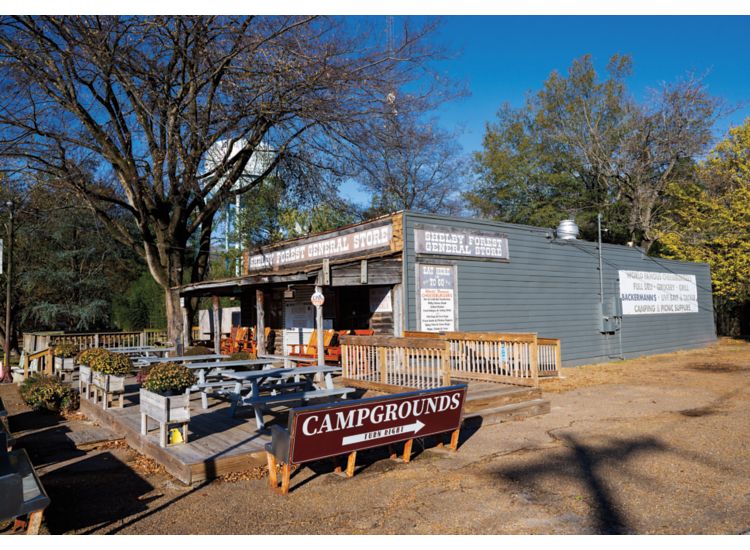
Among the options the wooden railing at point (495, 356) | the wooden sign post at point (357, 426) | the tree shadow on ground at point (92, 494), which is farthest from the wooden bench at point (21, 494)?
the wooden railing at point (495, 356)

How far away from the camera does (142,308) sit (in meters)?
26.6

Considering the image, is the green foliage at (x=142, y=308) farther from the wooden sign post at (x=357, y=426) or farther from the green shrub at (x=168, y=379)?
the wooden sign post at (x=357, y=426)

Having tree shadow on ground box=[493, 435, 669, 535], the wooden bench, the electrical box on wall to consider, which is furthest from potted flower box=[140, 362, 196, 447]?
the electrical box on wall

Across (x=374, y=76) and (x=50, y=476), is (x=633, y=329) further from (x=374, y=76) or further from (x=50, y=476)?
(x=50, y=476)

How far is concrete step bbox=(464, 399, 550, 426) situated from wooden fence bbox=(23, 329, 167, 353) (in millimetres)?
11649

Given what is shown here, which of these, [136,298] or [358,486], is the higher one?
[136,298]

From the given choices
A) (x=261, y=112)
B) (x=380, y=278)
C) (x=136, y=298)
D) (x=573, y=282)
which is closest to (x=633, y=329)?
(x=573, y=282)

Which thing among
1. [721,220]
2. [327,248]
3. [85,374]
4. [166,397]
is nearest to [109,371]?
[85,374]

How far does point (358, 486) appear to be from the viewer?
538 centimetres

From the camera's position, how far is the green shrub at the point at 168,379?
21.1ft

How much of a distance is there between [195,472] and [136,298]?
2318cm

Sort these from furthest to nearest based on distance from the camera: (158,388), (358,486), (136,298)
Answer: (136,298), (158,388), (358,486)

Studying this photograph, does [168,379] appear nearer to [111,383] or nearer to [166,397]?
[166,397]

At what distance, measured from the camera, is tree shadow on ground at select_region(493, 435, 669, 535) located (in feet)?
14.5
